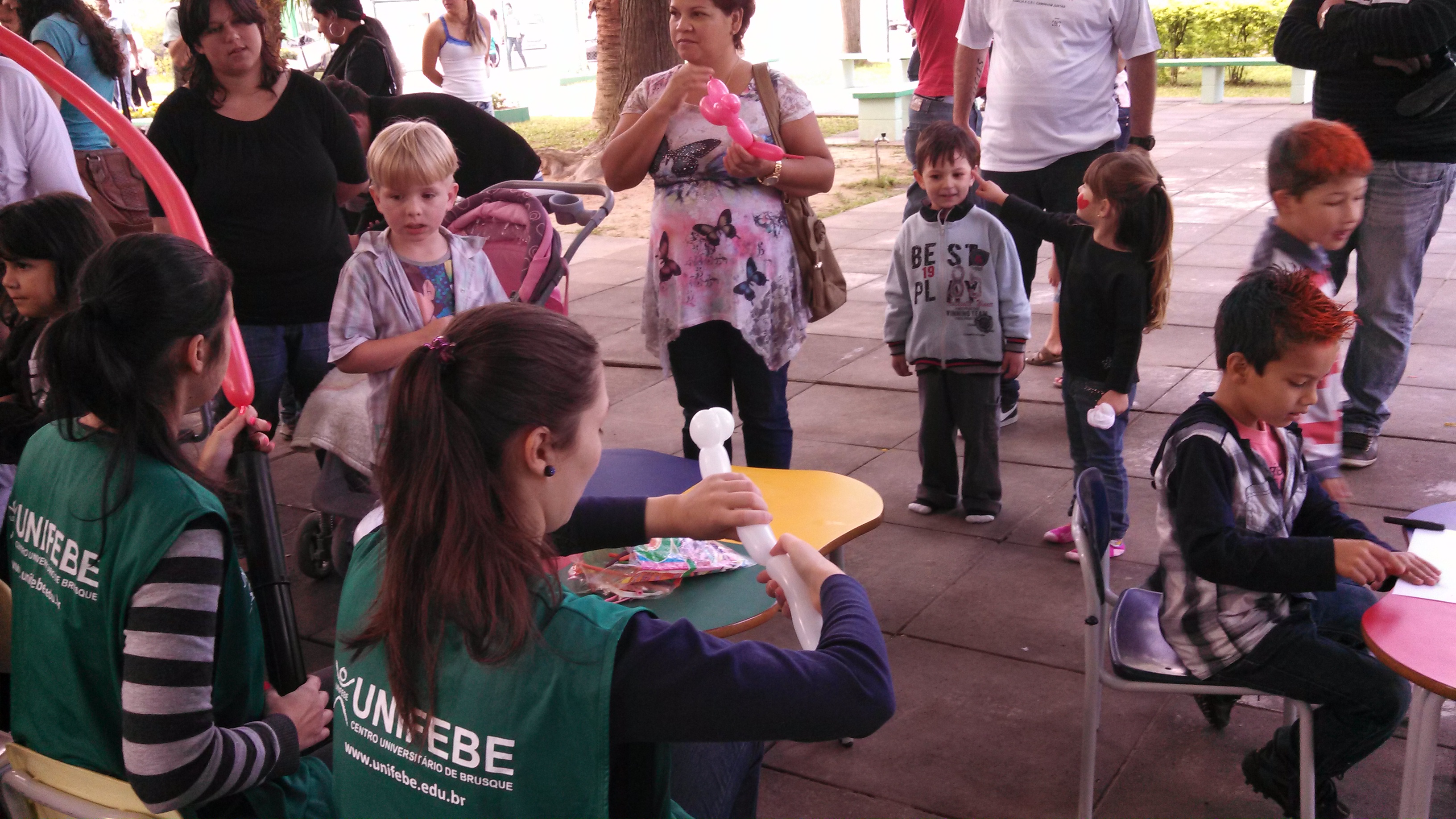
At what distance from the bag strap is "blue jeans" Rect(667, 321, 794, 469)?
599 mm

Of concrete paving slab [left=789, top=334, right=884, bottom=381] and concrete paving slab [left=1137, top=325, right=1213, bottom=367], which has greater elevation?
concrete paving slab [left=1137, top=325, right=1213, bottom=367]

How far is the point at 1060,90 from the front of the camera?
4.68 metres

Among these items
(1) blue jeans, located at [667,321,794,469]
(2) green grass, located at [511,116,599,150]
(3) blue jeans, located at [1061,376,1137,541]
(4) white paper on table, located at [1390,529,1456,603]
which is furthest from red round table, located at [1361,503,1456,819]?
(2) green grass, located at [511,116,599,150]

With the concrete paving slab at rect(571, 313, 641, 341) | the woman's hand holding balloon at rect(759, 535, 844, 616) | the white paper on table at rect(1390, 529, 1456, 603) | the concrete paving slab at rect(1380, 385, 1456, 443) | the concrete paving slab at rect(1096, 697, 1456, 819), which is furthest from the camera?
the concrete paving slab at rect(571, 313, 641, 341)

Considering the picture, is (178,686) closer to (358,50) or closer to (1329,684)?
(1329,684)

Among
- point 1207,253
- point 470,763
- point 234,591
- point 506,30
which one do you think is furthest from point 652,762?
point 506,30

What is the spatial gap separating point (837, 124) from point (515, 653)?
1545cm

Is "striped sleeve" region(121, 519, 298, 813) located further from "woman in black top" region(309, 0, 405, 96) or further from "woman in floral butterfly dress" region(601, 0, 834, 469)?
"woman in black top" region(309, 0, 405, 96)

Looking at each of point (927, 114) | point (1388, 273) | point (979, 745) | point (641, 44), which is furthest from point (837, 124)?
point (979, 745)

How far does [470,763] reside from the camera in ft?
4.51

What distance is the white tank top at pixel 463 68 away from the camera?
8.84 metres

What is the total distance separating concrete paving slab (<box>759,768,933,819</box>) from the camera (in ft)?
9.25

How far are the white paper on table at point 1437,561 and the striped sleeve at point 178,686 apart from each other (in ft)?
6.71

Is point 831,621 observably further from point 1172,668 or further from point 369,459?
point 369,459
